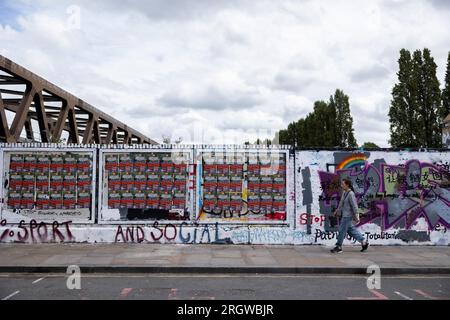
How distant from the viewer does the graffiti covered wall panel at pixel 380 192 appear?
12883 millimetres

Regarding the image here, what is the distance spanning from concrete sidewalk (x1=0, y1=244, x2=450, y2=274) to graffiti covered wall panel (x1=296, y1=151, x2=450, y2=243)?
615 mm

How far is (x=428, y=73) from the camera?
41625mm

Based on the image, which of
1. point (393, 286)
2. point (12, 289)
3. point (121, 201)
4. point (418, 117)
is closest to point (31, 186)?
point (121, 201)

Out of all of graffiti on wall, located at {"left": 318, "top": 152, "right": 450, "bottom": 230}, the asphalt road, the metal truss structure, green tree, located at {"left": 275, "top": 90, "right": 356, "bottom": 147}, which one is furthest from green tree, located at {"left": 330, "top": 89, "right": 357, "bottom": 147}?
the asphalt road

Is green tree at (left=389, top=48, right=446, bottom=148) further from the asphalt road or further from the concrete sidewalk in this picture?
the asphalt road

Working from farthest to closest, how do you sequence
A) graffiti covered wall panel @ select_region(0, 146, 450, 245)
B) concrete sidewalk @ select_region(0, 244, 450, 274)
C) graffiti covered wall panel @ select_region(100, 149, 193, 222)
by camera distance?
graffiti covered wall panel @ select_region(100, 149, 193, 222)
graffiti covered wall panel @ select_region(0, 146, 450, 245)
concrete sidewalk @ select_region(0, 244, 450, 274)

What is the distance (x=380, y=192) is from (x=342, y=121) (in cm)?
4600

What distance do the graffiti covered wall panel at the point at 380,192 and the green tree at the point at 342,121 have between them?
146ft

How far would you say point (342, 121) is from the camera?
189ft

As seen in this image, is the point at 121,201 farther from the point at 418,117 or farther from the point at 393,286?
the point at 418,117

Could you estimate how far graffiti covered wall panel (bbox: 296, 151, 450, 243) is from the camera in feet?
42.3

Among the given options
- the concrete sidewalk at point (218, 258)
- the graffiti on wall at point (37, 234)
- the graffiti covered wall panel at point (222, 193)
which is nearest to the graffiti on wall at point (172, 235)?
the graffiti covered wall panel at point (222, 193)

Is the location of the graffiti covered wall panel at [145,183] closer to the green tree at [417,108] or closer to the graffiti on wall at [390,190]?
the graffiti on wall at [390,190]
